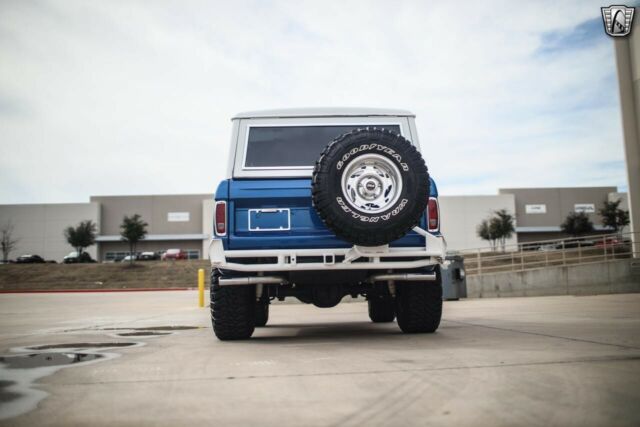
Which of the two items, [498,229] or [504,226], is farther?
[504,226]

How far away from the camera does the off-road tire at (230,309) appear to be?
6168 mm

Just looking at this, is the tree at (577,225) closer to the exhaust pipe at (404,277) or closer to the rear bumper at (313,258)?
the exhaust pipe at (404,277)

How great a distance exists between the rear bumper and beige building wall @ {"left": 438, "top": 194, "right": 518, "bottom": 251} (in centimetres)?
6795

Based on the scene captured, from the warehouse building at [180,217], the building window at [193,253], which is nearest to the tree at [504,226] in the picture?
the warehouse building at [180,217]

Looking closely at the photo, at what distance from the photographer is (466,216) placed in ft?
240

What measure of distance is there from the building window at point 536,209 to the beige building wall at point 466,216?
4.15 m

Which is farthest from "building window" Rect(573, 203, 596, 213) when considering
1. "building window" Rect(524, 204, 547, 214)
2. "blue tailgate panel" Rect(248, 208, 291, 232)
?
"blue tailgate panel" Rect(248, 208, 291, 232)

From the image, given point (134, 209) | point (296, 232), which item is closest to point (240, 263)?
point (296, 232)

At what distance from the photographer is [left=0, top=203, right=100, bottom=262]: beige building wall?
7469 centimetres

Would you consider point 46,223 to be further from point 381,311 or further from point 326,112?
point 326,112

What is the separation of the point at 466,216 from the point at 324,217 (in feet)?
230

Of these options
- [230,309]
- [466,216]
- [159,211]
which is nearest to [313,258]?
[230,309]

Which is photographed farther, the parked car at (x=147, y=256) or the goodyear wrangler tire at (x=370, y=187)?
the parked car at (x=147, y=256)

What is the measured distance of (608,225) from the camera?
61.3m
